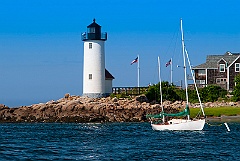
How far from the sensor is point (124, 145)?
38938mm

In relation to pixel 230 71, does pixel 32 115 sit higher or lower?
lower

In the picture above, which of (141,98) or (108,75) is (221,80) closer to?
(141,98)

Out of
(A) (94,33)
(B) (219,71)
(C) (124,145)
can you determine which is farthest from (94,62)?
(C) (124,145)

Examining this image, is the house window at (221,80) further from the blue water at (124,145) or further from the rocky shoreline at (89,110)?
the blue water at (124,145)

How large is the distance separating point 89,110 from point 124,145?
98.0 ft

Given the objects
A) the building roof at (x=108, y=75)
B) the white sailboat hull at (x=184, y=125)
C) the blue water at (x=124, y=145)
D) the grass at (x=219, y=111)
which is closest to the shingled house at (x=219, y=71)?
the building roof at (x=108, y=75)

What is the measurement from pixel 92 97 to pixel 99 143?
34.6 meters

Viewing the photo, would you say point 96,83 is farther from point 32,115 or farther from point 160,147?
point 160,147

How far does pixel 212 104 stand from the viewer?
73625 mm

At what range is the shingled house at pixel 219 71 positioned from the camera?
282 feet

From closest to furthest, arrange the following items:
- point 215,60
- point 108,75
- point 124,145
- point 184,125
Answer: point 124,145 → point 184,125 → point 108,75 → point 215,60

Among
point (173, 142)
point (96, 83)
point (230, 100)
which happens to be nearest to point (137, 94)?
point (96, 83)

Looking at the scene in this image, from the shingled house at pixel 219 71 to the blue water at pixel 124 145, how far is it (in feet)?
110

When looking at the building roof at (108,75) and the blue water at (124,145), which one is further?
the building roof at (108,75)
